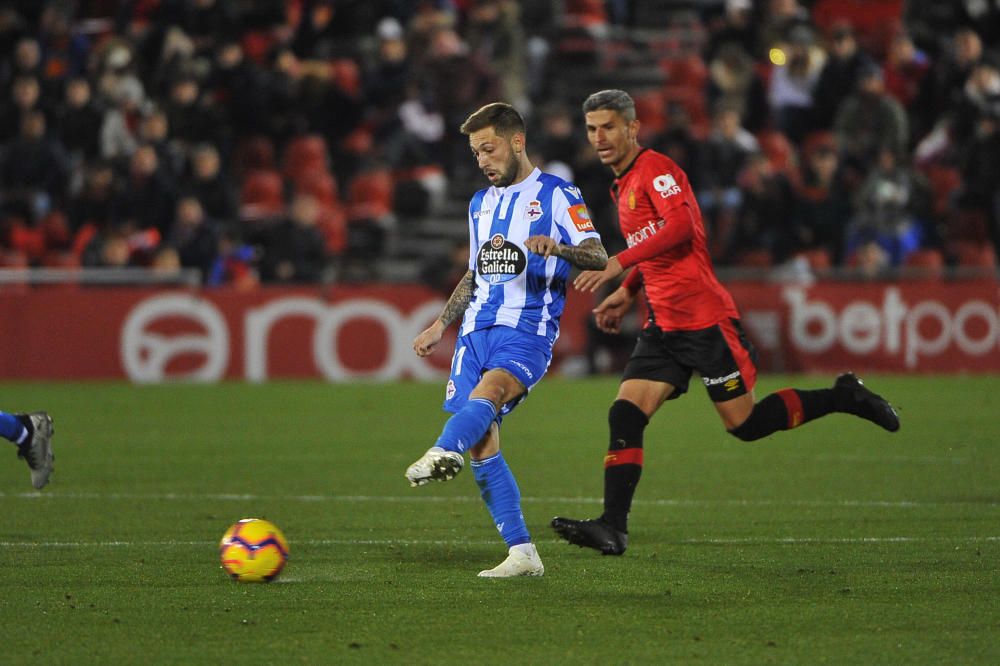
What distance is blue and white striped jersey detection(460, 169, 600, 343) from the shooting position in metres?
7.04

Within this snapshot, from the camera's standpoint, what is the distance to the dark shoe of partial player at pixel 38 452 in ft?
27.2

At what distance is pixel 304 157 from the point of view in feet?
70.7

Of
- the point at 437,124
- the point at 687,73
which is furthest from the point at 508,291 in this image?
the point at 687,73

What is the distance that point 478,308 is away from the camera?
7164mm

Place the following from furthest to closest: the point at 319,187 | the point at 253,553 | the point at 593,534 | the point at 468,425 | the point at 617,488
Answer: the point at 319,187
the point at 617,488
the point at 593,534
the point at 253,553
the point at 468,425

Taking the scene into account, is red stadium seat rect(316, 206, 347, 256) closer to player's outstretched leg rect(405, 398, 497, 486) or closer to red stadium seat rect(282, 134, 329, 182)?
red stadium seat rect(282, 134, 329, 182)

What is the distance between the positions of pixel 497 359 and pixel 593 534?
37.3 inches

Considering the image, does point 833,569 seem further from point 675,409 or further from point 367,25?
point 367,25

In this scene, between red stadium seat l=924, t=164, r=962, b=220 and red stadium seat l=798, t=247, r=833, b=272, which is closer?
red stadium seat l=798, t=247, r=833, b=272

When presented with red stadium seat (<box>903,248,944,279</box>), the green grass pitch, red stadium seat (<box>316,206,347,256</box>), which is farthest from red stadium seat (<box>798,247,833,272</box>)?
red stadium seat (<box>316,206,347,256</box>)

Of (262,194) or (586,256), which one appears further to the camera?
(262,194)

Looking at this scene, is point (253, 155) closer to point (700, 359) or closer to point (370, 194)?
point (370, 194)

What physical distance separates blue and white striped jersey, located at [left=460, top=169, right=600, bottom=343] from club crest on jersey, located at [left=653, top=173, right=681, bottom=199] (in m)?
0.57

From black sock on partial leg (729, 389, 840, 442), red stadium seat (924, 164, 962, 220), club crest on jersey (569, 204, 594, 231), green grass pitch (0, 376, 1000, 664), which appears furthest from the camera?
red stadium seat (924, 164, 962, 220)
